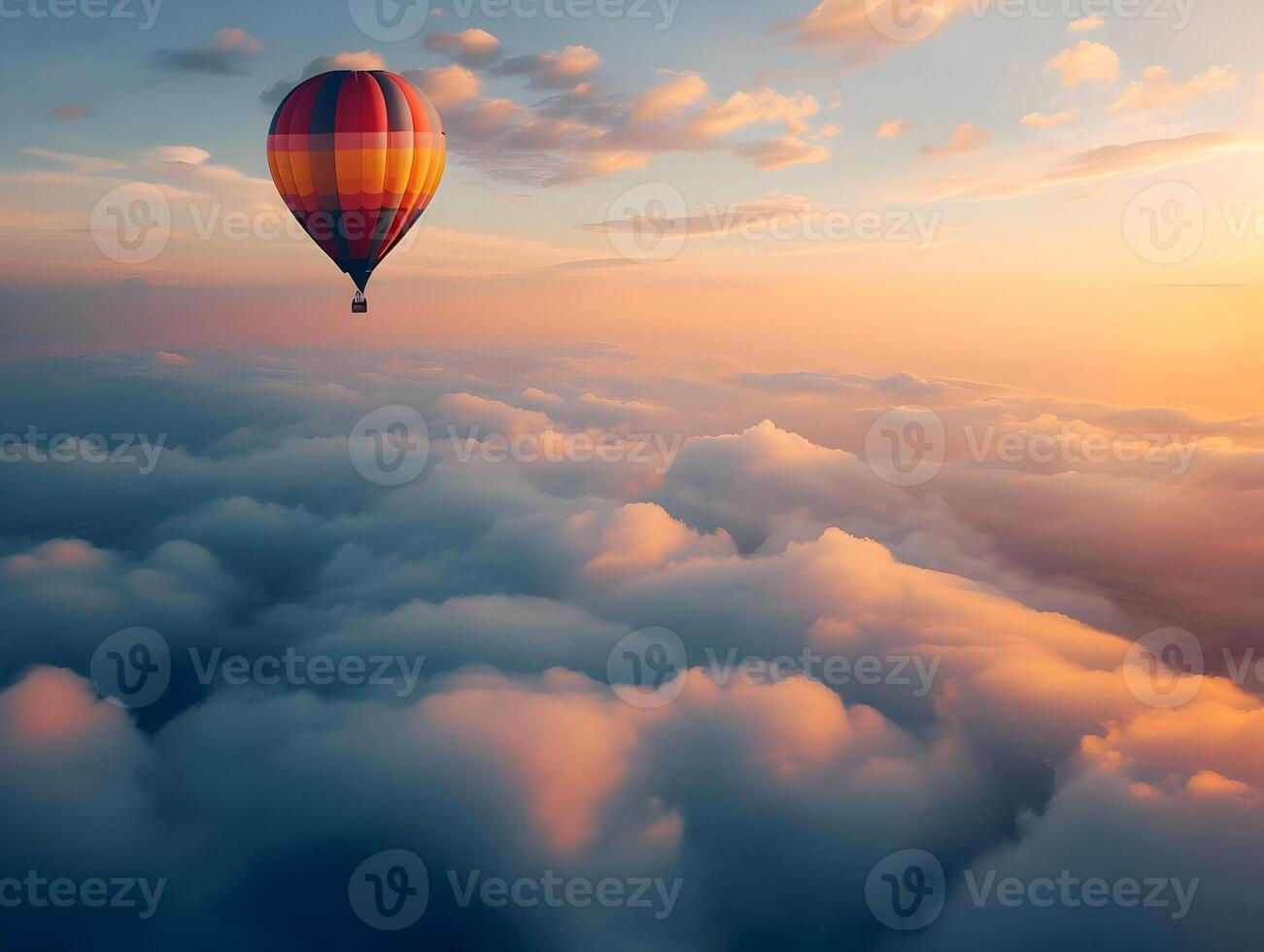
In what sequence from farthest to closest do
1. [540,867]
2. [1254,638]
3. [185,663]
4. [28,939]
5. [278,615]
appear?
1. [1254,638]
2. [278,615]
3. [185,663]
4. [28,939]
5. [540,867]

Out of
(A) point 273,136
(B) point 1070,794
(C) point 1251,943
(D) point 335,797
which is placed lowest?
(D) point 335,797

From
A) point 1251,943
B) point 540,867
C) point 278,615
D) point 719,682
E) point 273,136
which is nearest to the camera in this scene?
point 273,136

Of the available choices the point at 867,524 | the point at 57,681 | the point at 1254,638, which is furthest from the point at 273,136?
the point at 1254,638

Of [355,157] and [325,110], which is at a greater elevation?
[325,110]

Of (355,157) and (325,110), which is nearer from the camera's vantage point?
(325,110)

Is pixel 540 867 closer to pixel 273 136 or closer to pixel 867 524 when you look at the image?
pixel 273 136

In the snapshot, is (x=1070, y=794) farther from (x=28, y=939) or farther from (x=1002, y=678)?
(x=28, y=939)

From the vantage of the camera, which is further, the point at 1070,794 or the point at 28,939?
the point at 28,939

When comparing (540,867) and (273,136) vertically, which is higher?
(273,136)
